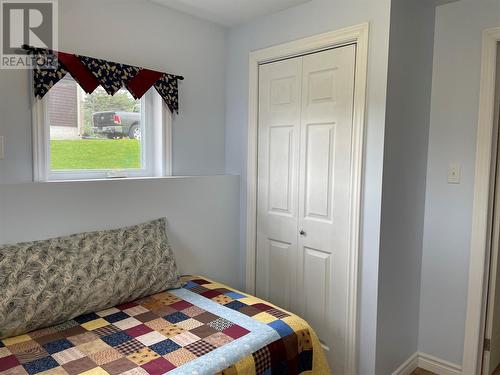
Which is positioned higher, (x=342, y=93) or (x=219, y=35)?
(x=219, y=35)

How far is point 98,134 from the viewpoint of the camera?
2.25 meters

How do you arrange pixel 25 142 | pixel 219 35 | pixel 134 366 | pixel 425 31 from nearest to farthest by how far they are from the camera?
pixel 134 366, pixel 25 142, pixel 425 31, pixel 219 35

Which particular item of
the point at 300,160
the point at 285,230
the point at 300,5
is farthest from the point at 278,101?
the point at 285,230

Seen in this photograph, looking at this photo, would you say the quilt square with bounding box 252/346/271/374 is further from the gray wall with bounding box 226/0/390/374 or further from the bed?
the gray wall with bounding box 226/0/390/374

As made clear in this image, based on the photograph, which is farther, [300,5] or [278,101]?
[278,101]

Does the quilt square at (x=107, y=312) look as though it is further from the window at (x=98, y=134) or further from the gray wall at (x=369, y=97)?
the gray wall at (x=369, y=97)

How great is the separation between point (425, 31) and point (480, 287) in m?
1.60

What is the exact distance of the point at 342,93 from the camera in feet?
7.08

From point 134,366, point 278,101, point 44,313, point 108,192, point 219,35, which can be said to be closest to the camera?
point 134,366

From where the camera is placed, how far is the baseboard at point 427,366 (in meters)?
2.34

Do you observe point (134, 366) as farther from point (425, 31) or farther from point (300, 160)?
point (425, 31)

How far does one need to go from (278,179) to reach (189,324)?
115 centimetres

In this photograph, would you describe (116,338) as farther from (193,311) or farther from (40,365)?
(193,311)

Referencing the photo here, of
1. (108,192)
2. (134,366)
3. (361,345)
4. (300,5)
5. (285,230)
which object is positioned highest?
(300,5)
